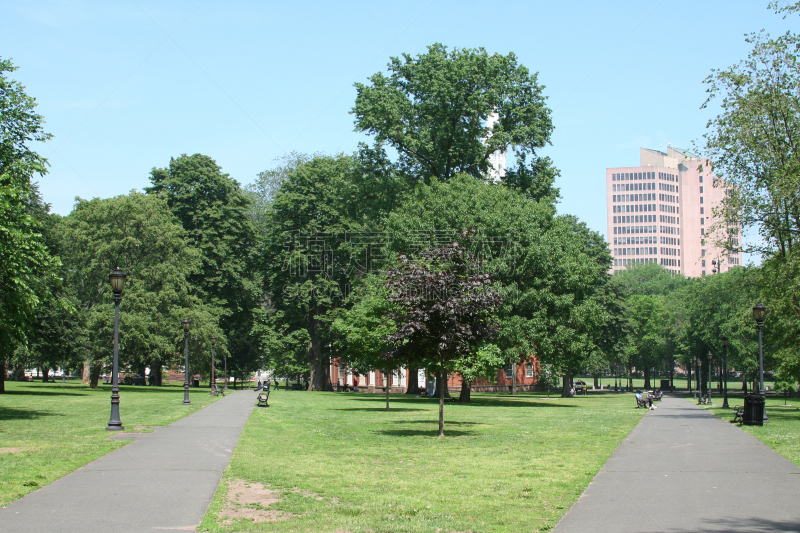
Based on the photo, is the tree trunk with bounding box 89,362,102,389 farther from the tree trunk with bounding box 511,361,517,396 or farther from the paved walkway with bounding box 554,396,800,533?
the paved walkway with bounding box 554,396,800,533

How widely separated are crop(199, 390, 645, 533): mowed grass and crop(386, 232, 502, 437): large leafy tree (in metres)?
2.50

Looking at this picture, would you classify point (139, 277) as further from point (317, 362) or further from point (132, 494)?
point (132, 494)

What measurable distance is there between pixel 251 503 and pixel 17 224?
17892 mm

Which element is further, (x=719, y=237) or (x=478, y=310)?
(x=719, y=237)

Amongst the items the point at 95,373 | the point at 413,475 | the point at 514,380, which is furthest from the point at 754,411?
the point at 514,380

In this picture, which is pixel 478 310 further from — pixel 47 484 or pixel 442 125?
pixel 442 125

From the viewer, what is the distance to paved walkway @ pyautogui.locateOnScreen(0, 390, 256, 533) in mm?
8172

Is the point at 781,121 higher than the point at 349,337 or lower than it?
higher

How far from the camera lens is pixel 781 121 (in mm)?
31922

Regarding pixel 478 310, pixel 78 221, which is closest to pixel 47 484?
pixel 478 310

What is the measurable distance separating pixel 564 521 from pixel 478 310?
11.0 m

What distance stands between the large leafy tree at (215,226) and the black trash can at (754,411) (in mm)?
42567

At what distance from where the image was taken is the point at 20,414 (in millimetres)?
25172

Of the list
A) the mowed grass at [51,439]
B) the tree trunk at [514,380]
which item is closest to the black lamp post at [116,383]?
the mowed grass at [51,439]
